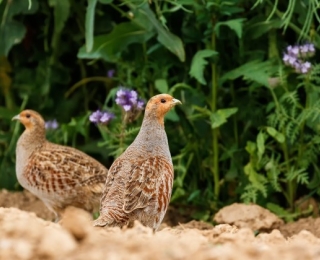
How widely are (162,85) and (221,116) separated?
0.54m

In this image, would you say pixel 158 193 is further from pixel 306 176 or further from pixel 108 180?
pixel 306 176

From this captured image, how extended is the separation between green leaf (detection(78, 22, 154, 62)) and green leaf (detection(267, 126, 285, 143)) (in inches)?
53.1

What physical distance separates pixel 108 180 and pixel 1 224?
1905mm

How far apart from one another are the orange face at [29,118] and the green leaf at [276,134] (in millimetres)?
1997

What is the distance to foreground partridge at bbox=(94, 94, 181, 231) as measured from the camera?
6359mm

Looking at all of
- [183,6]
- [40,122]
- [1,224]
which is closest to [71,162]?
[40,122]

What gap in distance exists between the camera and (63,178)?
8.08 meters

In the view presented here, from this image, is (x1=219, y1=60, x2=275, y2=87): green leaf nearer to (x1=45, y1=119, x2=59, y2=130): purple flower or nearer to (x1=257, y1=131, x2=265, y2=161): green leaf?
(x1=257, y1=131, x2=265, y2=161): green leaf

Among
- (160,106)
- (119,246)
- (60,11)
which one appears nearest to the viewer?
(119,246)

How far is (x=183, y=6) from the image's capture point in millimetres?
8273

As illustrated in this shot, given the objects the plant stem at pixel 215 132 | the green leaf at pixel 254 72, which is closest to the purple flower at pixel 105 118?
the plant stem at pixel 215 132

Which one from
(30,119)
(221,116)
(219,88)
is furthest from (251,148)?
(30,119)

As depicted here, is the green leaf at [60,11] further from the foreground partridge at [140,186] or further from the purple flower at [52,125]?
the foreground partridge at [140,186]

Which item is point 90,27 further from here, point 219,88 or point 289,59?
point 289,59
